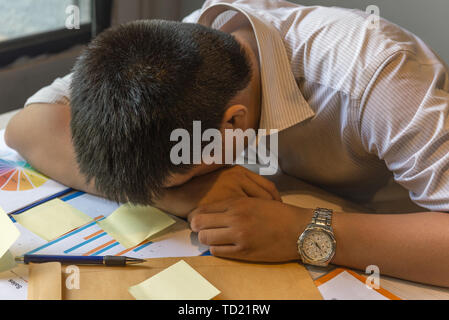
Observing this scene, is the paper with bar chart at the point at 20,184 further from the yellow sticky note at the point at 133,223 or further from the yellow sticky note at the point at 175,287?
the yellow sticky note at the point at 175,287

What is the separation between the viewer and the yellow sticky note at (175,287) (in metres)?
0.67

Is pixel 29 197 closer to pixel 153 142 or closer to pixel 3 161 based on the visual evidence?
pixel 3 161

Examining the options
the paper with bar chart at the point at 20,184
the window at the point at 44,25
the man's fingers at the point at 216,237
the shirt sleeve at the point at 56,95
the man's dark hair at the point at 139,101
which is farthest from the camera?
the window at the point at 44,25

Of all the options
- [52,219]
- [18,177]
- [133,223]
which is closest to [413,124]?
[133,223]

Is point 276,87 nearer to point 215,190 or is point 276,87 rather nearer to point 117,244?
point 215,190

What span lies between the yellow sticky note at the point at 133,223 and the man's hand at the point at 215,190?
0.08 ft

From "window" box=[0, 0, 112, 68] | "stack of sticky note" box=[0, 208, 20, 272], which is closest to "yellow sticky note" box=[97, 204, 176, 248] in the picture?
"stack of sticky note" box=[0, 208, 20, 272]

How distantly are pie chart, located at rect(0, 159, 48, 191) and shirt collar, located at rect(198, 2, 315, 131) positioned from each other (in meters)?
0.43

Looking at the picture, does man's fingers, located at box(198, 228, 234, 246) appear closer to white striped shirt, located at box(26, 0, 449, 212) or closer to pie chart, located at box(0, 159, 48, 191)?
white striped shirt, located at box(26, 0, 449, 212)

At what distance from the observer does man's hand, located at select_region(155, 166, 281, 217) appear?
0.86 meters

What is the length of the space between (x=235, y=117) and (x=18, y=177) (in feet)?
1.46

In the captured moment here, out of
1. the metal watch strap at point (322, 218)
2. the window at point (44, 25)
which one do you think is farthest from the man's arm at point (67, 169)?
the window at point (44, 25)

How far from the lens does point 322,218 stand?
794 millimetres
